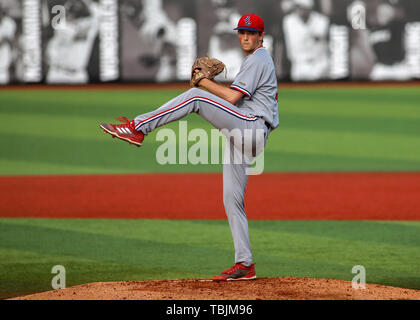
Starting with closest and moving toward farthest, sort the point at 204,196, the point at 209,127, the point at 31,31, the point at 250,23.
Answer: the point at 250,23, the point at 204,196, the point at 209,127, the point at 31,31

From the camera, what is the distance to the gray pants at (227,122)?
4.99m

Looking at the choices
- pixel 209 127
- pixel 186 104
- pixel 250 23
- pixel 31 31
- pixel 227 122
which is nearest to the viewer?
pixel 186 104

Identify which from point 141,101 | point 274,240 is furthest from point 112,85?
point 274,240

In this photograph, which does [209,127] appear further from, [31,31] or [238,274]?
[238,274]

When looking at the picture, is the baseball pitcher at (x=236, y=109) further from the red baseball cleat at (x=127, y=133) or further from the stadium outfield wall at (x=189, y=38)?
the stadium outfield wall at (x=189, y=38)

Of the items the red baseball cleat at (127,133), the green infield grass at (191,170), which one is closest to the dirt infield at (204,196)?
the green infield grass at (191,170)

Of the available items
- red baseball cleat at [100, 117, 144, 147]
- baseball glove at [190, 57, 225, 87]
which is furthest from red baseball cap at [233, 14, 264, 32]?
→ red baseball cleat at [100, 117, 144, 147]

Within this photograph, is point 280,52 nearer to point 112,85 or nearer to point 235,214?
point 112,85

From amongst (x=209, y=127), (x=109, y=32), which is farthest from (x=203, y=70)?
(x=109, y=32)

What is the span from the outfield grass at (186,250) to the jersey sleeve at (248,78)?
1.68m

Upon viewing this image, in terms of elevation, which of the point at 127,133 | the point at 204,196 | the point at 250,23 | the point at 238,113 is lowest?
the point at 204,196

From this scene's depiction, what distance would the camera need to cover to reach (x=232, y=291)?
503 cm

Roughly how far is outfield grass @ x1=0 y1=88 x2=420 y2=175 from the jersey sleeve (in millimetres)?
7404

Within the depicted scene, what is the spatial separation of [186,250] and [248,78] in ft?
7.91
